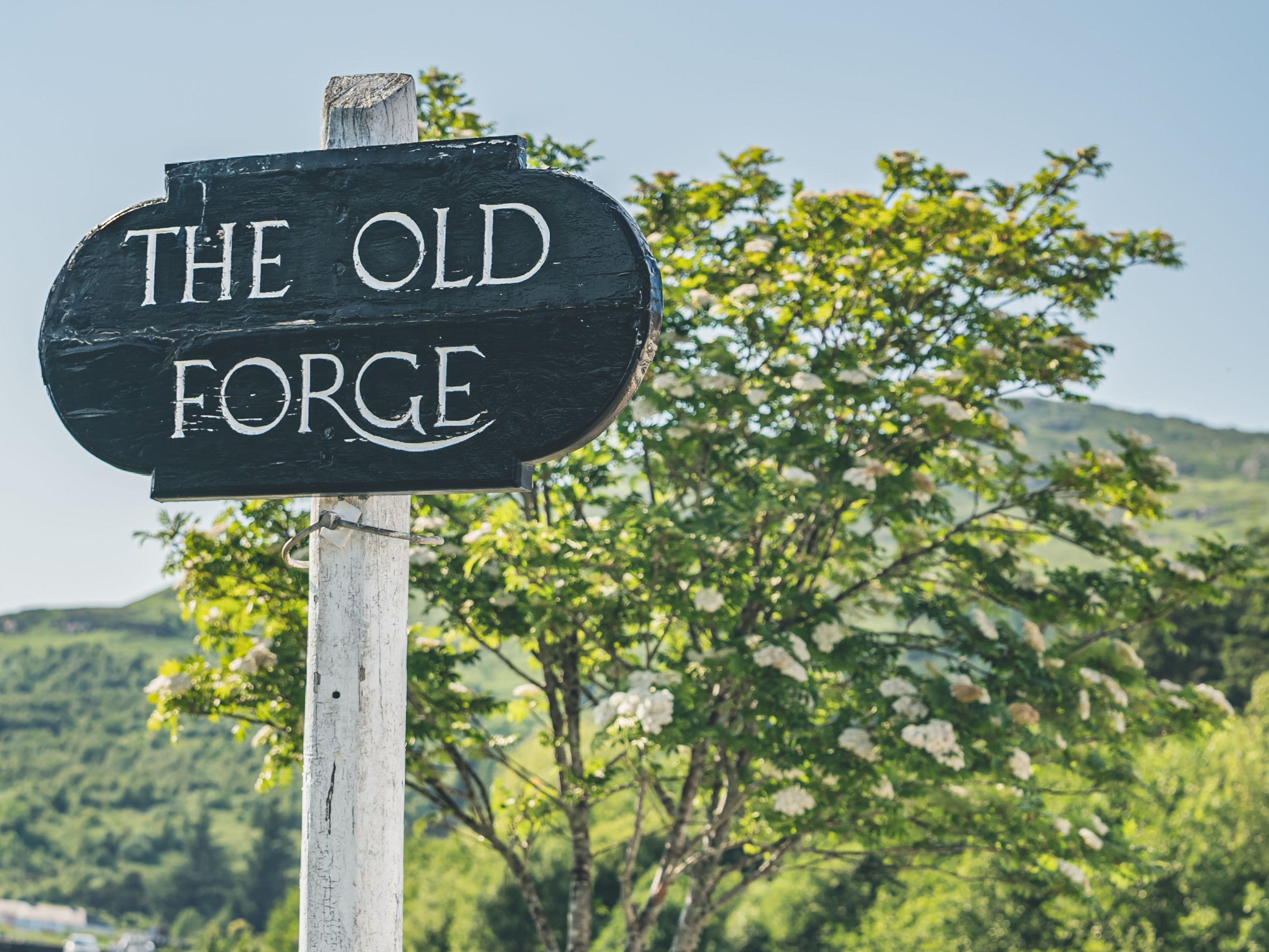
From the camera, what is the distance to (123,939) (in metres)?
81.6

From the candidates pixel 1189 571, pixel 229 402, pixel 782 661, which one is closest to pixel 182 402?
pixel 229 402

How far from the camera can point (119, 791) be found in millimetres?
124250

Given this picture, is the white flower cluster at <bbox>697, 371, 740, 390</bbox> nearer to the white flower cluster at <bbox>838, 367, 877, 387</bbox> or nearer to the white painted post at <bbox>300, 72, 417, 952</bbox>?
the white flower cluster at <bbox>838, 367, 877, 387</bbox>

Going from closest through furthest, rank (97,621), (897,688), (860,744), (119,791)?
(860,744), (897,688), (119,791), (97,621)

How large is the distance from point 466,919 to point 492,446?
36945mm

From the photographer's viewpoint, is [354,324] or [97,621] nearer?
[354,324]

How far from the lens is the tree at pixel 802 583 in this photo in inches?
274

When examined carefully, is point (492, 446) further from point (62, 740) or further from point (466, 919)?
point (62, 740)

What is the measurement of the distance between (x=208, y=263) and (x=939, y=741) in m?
4.91

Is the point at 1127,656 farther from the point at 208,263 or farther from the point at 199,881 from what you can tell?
the point at 199,881

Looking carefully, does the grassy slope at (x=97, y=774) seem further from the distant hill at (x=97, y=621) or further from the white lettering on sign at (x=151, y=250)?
the white lettering on sign at (x=151, y=250)

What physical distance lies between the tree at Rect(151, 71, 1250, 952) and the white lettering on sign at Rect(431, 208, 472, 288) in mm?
4073

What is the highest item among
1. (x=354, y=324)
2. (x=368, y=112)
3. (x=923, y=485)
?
(x=368, y=112)

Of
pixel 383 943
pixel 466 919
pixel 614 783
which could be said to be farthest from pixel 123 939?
pixel 383 943
